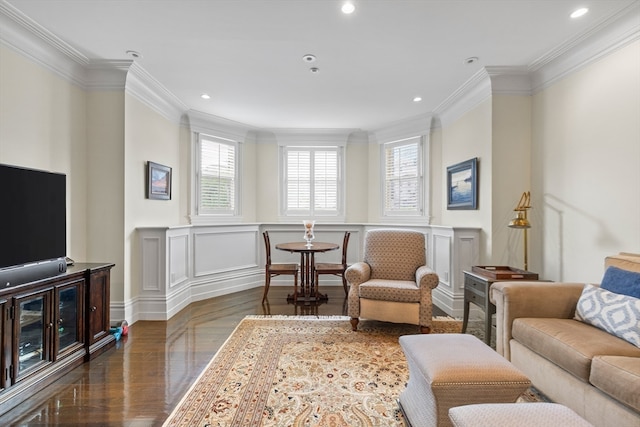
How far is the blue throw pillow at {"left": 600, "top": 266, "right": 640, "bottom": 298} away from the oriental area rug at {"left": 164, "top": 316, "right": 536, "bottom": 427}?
1508 millimetres

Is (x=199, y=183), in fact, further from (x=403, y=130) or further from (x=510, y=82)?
(x=510, y=82)

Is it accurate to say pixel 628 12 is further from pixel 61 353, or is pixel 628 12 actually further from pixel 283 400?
pixel 61 353

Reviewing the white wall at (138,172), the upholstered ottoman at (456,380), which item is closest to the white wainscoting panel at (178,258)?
the white wall at (138,172)

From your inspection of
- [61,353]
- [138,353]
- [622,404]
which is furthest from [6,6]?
[622,404]

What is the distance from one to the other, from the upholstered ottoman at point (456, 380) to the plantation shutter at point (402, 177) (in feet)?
12.2

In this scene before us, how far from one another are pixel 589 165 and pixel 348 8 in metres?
2.48

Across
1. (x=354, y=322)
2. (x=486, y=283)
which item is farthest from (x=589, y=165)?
(x=354, y=322)

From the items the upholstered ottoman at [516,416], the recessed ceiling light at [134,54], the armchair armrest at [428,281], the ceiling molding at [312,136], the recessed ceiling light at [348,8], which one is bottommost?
the upholstered ottoman at [516,416]

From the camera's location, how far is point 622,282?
2061mm

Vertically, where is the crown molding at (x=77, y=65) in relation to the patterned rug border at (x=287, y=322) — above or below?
above

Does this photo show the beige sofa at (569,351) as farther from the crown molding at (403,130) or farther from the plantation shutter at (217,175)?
the plantation shutter at (217,175)

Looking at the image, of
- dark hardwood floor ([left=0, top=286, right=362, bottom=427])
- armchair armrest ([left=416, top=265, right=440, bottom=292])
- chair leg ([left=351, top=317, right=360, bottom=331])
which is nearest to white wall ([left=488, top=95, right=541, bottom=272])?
armchair armrest ([left=416, top=265, right=440, bottom=292])

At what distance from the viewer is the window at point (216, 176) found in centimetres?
506

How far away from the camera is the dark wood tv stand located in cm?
207
